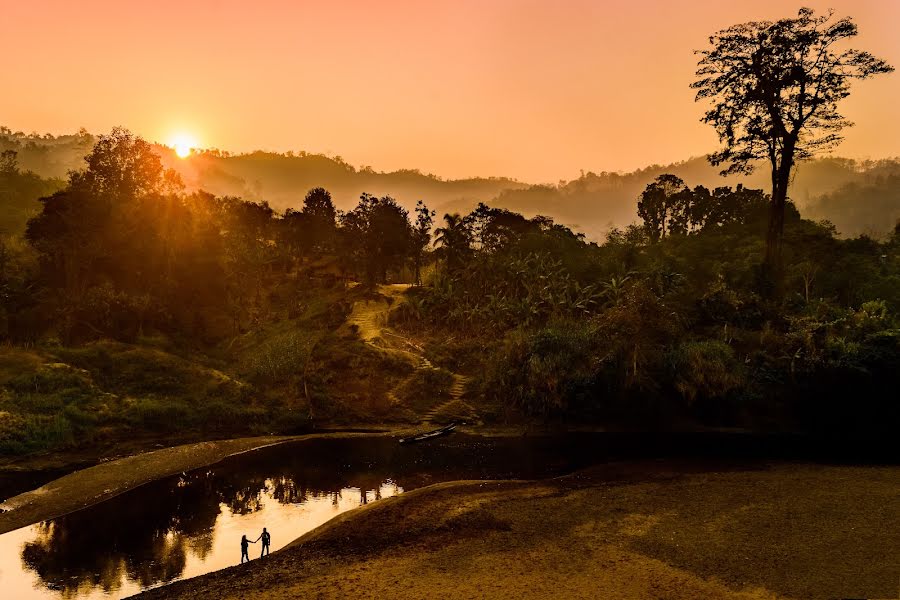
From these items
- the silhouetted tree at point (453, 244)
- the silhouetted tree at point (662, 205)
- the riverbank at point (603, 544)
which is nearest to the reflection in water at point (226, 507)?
the riverbank at point (603, 544)

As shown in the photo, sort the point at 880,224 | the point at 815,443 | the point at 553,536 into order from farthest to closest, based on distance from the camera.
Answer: the point at 880,224, the point at 815,443, the point at 553,536

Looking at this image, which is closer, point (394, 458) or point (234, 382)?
point (394, 458)

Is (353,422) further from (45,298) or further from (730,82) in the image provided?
(730,82)

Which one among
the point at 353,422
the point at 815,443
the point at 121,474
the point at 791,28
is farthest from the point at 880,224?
the point at 121,474

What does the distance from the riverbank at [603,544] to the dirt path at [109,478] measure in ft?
32.5

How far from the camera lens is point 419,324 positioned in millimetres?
53000

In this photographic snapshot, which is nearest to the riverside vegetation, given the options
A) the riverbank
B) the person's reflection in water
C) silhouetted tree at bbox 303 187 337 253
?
silhouetted tree at bbox 303 187 337 253

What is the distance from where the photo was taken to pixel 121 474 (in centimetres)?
2686

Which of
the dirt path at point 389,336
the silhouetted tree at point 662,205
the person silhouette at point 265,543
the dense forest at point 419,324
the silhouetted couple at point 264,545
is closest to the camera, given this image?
the silhouetted couple at point 264,545

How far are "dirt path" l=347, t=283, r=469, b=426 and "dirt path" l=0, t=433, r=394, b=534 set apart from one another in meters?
11.5

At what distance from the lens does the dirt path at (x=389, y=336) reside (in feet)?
136

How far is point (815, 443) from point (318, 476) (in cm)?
3134

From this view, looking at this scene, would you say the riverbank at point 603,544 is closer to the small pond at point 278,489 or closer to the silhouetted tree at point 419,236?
the small pond at point 278,489

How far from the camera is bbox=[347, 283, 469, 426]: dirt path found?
136 ft
